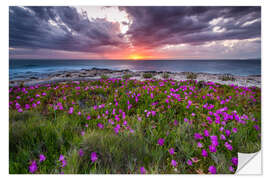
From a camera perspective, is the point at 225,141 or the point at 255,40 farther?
the point at 255,40

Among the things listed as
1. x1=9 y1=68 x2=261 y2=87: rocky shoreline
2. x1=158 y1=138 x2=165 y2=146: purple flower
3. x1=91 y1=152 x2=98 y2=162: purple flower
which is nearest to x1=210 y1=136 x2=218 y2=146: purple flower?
x1=158 y1=138 x2=165 y2=146: purple flower

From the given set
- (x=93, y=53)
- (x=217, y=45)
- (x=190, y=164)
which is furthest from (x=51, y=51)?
(x=217, y=45)

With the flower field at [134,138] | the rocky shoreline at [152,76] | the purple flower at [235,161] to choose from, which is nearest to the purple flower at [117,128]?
A: the flower field at [134,138]

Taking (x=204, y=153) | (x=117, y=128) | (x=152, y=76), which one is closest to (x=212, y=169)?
(x=204, y=153)

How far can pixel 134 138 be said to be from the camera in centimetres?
168

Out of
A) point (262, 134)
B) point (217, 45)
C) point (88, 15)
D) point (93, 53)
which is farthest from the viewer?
point (93, 53)

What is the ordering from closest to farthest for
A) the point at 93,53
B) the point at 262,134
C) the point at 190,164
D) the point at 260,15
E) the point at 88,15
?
the point at 190,164 < the point at 262,134 < the point at 260,15 < the point at 88,15 < the point at 93,53

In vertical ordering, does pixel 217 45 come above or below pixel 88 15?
below

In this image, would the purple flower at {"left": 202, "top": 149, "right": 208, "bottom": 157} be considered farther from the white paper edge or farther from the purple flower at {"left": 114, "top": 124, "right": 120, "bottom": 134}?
the purple flower at {"left": 114, "top": 124, "right": 120, "bottom": 134}

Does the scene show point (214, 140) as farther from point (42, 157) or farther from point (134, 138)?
point (42, 157)

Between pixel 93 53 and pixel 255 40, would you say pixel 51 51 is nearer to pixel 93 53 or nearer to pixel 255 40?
pixel 93 53

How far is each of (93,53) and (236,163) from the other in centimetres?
349

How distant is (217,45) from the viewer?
9.62 feet
